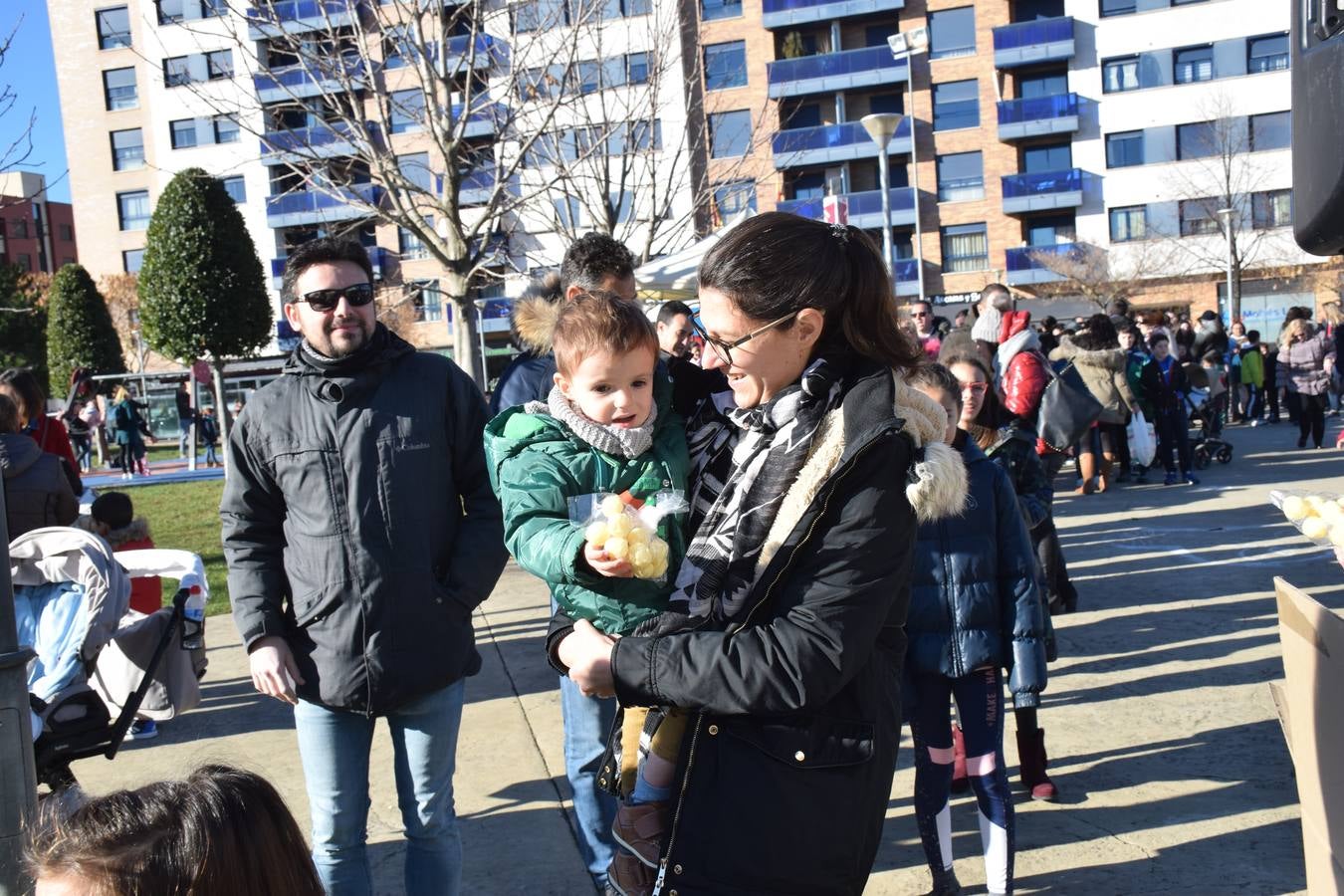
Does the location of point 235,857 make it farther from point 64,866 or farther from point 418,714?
point 418,714

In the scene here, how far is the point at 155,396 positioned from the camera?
32.6 m

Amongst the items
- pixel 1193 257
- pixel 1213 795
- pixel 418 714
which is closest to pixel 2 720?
pixel 418 714

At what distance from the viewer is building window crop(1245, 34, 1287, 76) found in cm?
4103

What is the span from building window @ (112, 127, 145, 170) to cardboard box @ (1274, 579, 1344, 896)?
57214mm

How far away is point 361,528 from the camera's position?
302 centimetres

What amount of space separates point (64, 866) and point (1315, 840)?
256cm

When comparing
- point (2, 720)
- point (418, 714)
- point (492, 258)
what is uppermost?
point (492, 258)

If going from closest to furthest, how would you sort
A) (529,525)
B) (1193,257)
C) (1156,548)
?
1. (529,525)
2. (1156,548)
3. (1193,257)

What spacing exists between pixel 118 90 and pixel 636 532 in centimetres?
5801

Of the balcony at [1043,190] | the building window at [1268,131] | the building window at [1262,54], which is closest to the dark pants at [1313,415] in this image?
the balcony at [1043,190]

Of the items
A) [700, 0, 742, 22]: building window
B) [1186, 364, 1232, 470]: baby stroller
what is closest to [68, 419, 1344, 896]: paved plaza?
[1186, 364, 1232, 470]: baby stroller

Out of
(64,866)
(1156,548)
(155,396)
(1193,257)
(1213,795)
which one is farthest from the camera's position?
(1193,257)

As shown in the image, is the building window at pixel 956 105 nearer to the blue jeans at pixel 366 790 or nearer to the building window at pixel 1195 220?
the building window at pixel 1195 220

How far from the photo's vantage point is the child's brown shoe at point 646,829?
2012mm
